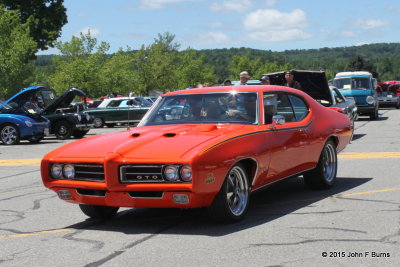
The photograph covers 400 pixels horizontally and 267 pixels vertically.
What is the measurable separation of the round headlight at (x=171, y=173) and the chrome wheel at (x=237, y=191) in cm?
67

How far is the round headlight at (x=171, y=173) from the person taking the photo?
18.1 feet

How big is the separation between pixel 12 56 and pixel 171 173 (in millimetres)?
35693

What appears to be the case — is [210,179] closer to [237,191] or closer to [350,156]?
[237,191]

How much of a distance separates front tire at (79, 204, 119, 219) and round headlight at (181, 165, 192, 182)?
4.66ft

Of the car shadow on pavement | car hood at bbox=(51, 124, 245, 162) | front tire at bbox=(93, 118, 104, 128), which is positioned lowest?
front tire at bbox=(93, 118, 104, 128)

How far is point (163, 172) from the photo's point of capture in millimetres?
5562

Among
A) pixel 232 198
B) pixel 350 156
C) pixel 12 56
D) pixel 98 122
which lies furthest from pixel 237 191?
pixel 12 56

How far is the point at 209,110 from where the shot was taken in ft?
22.9

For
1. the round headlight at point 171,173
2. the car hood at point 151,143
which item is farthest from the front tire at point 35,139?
the round headlight at point 171,173

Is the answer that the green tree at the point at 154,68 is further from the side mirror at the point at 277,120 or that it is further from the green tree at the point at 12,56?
the side mirror at the point at 277,120

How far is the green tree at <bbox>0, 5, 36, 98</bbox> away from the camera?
38.8 m

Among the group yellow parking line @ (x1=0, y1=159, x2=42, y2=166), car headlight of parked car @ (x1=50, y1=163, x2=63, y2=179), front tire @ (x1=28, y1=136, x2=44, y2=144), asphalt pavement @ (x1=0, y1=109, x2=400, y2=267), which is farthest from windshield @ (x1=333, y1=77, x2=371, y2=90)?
car headlight of parked car @ (x1=50, y1=163, x2=63, y2=179)

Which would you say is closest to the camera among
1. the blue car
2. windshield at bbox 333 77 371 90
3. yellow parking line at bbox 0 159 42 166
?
yellow parking line at bbox 0 159 42 166

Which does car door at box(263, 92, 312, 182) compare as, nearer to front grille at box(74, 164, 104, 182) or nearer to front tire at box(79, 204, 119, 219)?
front tire at box(79, 204, 119, 219)
